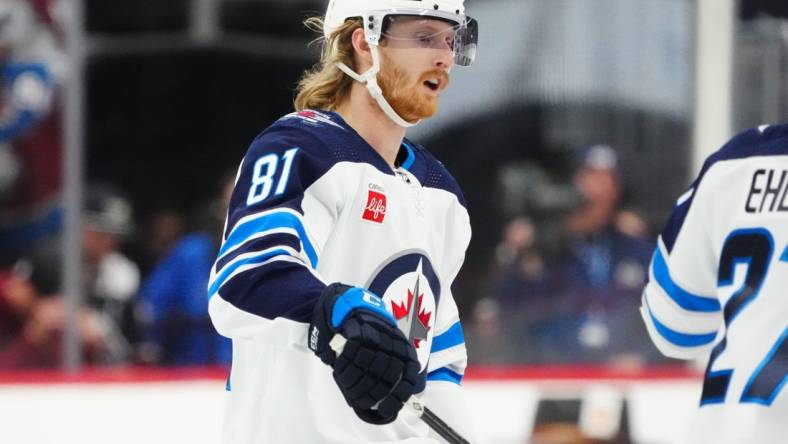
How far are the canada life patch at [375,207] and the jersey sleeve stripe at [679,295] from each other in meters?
0.48

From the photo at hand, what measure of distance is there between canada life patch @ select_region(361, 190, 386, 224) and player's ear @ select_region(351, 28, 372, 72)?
0.24 m

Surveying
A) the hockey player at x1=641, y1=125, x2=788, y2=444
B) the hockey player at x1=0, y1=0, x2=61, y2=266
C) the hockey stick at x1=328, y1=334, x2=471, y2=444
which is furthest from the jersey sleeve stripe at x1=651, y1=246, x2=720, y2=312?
the hockey player at x1=0, y1=0, x2=61, y2=266

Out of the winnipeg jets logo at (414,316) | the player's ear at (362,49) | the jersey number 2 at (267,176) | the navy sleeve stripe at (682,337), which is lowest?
the navy sleeve stripe at (682,337)

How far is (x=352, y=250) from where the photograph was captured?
2.30m

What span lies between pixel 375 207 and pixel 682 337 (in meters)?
0.57

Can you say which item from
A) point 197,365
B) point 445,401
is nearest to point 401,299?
point 445,401

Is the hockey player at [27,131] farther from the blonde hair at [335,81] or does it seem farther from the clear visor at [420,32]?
the clear visor at [420,32]

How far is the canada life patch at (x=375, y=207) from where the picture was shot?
7.57ft

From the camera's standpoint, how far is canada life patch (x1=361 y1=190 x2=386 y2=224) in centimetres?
231

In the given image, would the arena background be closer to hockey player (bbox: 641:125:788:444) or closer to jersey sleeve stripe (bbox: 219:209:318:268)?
hockey player (bbox: 641:125:788:444)

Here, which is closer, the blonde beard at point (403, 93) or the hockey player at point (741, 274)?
the hockey player at point (741, 274)

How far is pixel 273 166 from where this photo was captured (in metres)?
2.18

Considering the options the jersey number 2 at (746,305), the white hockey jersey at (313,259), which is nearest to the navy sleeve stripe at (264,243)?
the white hockey jersey at (313,259)

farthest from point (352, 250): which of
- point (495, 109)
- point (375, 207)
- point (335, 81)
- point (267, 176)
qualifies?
point (495, 109)
